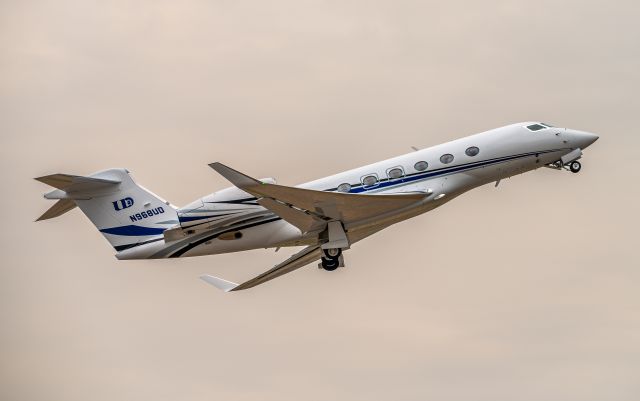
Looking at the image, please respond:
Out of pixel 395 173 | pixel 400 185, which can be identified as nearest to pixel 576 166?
pixel 400 185

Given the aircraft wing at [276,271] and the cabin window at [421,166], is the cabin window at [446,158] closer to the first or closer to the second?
the cabin window at [421,166]

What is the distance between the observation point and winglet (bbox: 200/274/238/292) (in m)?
34.8

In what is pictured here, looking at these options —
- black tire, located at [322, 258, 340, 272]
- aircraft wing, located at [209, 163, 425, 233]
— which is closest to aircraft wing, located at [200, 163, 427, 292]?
aircraft wing, located at [209, 163, 425, 233]

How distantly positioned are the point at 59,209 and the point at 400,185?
10.5m

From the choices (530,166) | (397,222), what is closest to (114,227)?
(397,222)

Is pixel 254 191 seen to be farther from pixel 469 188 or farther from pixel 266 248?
pixel 469 188

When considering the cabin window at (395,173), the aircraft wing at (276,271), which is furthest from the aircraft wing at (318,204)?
the aircraft wing at (276,271)

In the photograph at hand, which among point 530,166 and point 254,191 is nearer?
point 254,191

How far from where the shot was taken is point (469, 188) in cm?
3100

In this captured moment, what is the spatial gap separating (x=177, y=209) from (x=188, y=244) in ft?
5.71

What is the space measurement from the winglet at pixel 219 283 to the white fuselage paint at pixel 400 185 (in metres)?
3.46

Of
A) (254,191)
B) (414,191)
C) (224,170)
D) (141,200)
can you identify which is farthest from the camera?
(141,200)

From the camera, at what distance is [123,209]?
32.2 meters

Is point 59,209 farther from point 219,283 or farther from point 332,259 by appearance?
point 332,259
